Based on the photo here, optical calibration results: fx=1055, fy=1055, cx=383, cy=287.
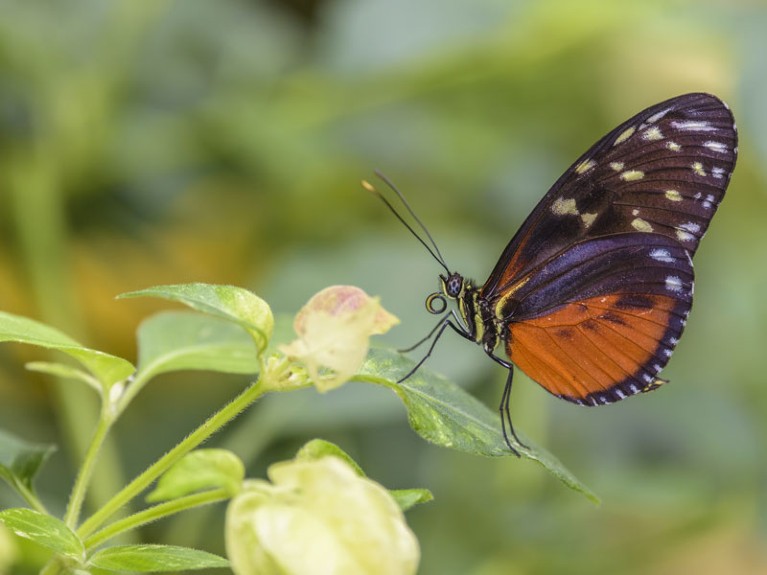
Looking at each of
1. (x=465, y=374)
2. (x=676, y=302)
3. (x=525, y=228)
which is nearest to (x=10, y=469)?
(x=525, y=228)

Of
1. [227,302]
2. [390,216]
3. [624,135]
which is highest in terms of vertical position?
[624,135]

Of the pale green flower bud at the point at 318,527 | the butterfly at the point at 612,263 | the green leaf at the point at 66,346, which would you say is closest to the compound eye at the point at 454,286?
the butterfly at the point at 612,263

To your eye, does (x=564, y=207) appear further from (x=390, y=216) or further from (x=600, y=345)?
(x=390, y=216)

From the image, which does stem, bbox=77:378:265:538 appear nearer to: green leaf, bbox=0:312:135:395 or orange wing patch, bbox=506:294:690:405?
green leaf, bbox=0:312:135:395

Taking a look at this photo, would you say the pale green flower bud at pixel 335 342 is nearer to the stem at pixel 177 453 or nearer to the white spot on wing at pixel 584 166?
the stem at pixel 177 453

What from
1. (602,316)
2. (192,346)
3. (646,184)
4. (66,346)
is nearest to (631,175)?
(646,184)

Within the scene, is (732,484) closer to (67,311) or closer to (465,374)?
(465,374)
